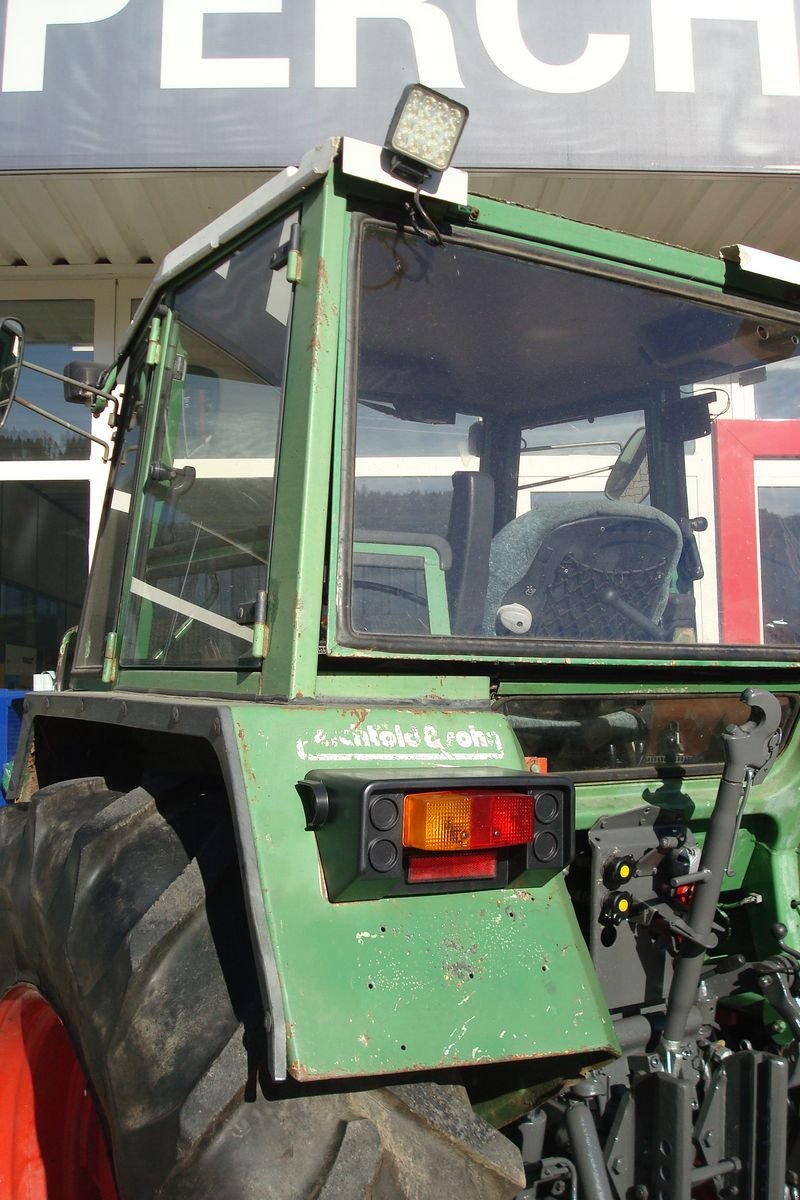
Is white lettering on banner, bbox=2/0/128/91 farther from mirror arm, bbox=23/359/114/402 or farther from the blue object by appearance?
mirror arm, bbox=23/359/114/402

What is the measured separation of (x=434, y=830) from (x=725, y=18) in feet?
17.4

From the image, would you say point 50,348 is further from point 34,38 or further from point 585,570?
point 585,570

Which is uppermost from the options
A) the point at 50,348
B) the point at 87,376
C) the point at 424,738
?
the point at 50,348

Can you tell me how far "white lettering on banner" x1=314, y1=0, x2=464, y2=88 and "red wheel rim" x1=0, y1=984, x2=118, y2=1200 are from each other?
182 inches

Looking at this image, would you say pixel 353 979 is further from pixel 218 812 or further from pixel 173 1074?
pixel 218 812

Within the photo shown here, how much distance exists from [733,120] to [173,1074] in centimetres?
531

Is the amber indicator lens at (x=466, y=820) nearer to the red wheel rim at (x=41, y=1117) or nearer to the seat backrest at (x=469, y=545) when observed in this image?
the seat backrest at (x=469, y=545)

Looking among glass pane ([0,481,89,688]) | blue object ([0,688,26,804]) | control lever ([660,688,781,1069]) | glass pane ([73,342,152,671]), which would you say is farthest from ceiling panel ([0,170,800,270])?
control lever ([660,688,781,1069])

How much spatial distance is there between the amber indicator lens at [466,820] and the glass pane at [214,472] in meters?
0.48

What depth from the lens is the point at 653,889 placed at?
6.41 ft

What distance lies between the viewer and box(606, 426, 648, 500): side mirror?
217 cm

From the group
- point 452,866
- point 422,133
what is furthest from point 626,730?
point 422,133

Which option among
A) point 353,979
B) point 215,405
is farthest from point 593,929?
point 215,405

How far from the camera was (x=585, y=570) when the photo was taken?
6.72 ft
